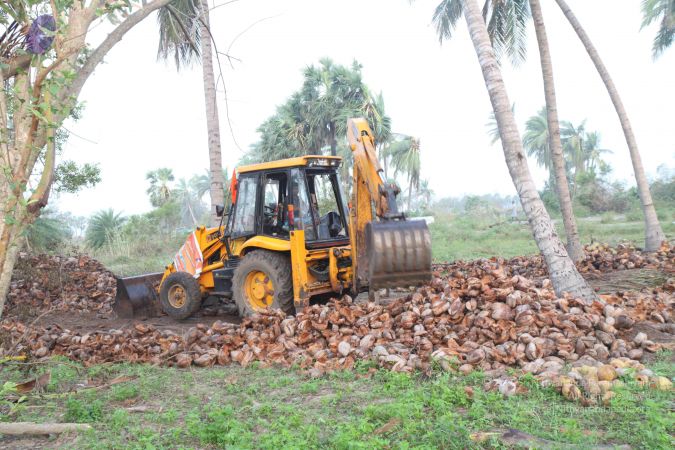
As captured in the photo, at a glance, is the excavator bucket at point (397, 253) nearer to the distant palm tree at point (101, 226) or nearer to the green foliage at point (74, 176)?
the green foliage at point (74, 176)

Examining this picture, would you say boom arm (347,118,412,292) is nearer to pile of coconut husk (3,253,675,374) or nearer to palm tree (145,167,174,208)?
pile of coconut husk (3,253,675,374)

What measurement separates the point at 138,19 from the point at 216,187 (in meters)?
9.32

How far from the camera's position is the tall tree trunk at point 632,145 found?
12.2 meters

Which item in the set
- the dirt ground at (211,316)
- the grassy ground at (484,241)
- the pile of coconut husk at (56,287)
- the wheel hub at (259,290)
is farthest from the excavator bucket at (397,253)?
the grassy ground at (484,241)

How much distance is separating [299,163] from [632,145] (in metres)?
9.37

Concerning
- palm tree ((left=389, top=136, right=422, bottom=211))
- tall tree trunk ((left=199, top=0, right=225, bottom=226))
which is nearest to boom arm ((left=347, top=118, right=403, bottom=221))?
tall tree trunk ((left=199, top=0, right=225, bottom=226))

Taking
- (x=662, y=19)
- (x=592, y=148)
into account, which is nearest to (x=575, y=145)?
(x=592, y=148)

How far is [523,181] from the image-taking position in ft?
22.1

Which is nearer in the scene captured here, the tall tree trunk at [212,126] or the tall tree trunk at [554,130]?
the tall tree trunk at [554,130]

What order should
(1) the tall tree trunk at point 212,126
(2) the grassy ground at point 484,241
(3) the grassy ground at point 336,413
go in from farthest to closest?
(2) the grassy ground at point 484,241 → (1) the tall tree trunk at point 212,126 → (3) the grassy ground at point 336,413

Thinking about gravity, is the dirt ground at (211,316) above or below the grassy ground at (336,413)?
above

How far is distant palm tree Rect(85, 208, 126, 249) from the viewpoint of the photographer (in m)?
28.2

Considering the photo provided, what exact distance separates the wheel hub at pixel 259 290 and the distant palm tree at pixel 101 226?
21.8 m

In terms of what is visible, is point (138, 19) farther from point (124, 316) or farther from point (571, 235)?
point (571, 235)
